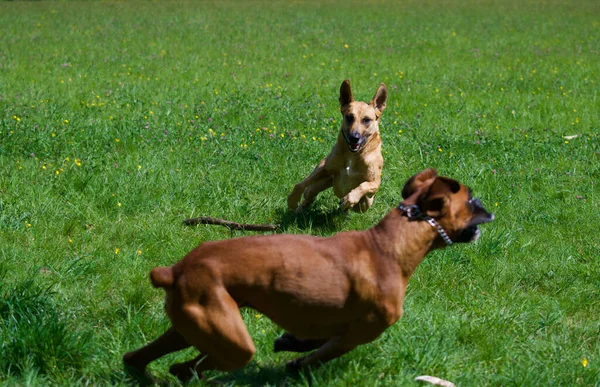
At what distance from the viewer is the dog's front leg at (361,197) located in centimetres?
674

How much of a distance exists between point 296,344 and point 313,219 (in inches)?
117

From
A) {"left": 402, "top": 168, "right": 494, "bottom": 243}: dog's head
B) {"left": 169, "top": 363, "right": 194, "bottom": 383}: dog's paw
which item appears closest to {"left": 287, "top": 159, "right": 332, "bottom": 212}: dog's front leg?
{"left": 402, "top": 168, "right": 494, "bottom": 243}: dog's head

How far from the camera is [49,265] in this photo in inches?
199

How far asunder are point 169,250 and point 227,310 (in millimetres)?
2306

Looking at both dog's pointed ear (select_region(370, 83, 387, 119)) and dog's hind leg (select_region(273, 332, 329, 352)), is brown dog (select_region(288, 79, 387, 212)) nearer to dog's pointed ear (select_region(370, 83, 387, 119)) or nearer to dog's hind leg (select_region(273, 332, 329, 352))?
dog's pointed ear (select_region(370, 83, 387, 119))

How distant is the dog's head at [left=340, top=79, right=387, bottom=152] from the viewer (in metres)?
7.01

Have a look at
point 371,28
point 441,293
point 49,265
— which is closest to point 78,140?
point 49,265

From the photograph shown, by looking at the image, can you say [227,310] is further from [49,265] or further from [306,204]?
[306,204]

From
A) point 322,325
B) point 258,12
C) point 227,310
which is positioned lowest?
point 258,12

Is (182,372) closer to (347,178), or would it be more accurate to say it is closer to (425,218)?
(425,218)

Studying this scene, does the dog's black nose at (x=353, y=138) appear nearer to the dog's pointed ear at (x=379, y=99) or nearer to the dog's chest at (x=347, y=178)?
the dog's chest at (x=347, y=178)

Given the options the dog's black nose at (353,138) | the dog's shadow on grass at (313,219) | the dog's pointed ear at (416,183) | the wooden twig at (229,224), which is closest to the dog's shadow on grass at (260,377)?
the dog's pointed ear at (416,183)

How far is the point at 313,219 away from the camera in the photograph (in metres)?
6.95

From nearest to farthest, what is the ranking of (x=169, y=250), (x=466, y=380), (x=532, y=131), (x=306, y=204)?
(x=466, y=380)
(x=169, y=250)
(x=306, y=204)
(x=532, y=131)
